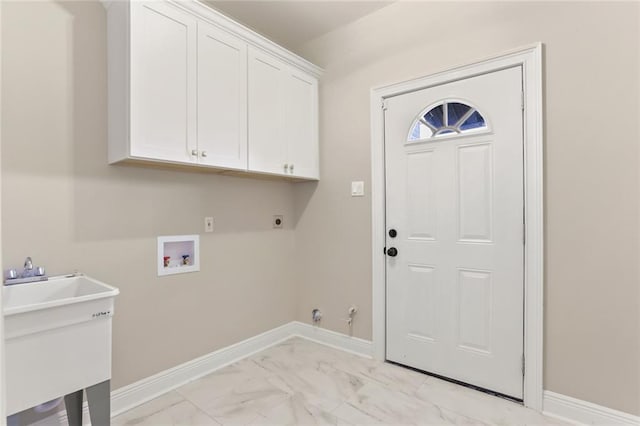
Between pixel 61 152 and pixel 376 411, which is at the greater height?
pixel 61 152

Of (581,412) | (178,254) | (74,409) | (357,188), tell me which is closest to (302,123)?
(357,188)

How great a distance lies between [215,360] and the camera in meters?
2.48

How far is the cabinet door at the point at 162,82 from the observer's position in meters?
1.80

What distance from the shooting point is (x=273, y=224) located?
2.97 metres

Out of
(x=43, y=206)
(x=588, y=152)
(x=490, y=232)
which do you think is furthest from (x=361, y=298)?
(x=43, y=206)

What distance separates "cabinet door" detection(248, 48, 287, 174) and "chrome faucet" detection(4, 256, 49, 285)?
1.27 m

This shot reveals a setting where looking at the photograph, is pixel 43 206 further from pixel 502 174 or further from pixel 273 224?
pixel 502 174

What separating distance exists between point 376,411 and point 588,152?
186 cm

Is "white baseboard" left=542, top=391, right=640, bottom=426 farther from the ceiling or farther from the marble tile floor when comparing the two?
the ceiling

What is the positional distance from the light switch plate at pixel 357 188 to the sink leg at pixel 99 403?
1.95 m

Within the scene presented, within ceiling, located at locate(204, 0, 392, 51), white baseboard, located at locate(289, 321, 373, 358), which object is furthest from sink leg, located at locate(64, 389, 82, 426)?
Result: ceiling, located at locate(204, 0, 392, 51)

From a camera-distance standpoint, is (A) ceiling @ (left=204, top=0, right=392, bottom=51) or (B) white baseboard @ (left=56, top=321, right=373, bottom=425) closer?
(B) white baseboard @ (left=56, top=321, right=373, bottom=425)

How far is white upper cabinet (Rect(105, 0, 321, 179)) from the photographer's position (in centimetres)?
182

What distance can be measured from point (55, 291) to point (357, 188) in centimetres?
200
